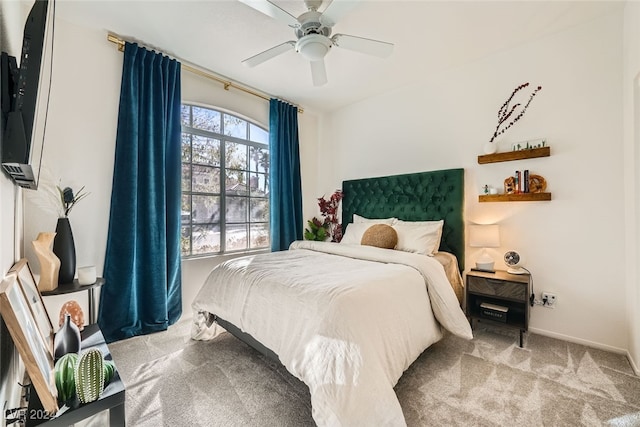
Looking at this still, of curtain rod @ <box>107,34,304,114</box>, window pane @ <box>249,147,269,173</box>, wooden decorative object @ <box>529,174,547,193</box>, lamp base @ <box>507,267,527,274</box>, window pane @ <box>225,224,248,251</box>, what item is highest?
curtain rod @ <box>107,34,304,114</box>

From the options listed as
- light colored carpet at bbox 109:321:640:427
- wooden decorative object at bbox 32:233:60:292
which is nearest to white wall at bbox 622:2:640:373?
light colored carpet at bbox 109:321:640:427

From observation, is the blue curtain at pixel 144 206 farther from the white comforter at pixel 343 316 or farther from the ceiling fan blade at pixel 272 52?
the ceiling fan blade at pixel 272 52

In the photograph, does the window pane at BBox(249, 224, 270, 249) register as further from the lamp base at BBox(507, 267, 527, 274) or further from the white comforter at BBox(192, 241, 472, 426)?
the lamp base at BBox(507, 267, 527, 274)

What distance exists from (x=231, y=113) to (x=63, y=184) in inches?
74.1

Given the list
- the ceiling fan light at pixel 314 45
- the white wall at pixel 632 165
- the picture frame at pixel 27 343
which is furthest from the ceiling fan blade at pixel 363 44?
the picture frame at pixel 27 343

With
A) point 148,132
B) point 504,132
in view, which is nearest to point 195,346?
point 148,132

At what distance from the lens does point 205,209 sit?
333 centimetres

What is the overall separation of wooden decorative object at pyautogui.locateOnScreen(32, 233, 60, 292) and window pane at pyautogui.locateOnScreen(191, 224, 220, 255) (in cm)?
134

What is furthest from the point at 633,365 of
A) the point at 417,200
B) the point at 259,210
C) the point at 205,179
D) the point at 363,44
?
the point at 205,179

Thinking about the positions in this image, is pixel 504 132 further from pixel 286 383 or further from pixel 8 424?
pixel 8 424

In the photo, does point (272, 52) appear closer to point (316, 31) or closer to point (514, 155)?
point (316, 31)

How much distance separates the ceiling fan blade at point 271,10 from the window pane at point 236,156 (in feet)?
6.41

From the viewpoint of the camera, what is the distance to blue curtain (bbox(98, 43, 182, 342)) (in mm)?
2488

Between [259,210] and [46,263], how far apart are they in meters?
2.30
